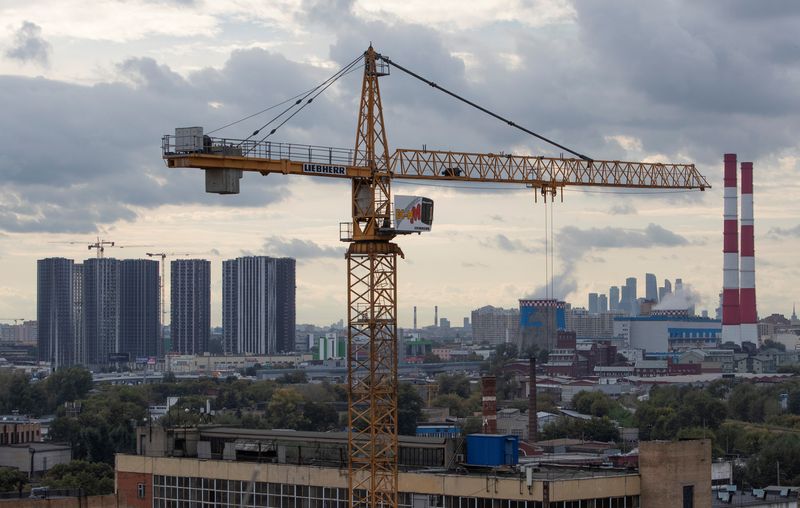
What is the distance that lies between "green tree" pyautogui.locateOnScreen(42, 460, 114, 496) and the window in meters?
49.9

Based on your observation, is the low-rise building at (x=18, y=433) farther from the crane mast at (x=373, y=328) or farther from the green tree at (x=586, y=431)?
the crane mast at (x=373, y=328)

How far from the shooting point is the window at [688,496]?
202 feet

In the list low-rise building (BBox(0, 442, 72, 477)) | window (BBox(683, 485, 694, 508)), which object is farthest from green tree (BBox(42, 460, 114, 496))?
window (BBox(683, 485, 694, 508))

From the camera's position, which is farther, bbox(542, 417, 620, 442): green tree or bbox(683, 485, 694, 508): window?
bbox(542, 417, 620, 442): green tree

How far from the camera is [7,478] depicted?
331 ft

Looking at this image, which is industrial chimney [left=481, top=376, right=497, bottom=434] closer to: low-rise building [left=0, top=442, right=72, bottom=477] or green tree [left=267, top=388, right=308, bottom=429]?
low-rise building [left=0, top=442, right=72, bottom=477]


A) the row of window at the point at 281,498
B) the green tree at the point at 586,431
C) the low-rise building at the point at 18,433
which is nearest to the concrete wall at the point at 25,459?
the low-rise building at the point at 18,433

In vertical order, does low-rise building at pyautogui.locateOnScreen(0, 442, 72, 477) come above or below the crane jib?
below

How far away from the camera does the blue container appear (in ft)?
209

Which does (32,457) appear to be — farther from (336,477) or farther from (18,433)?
(336,477)

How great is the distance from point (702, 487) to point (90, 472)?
62.0 m

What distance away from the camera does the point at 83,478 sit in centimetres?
10794

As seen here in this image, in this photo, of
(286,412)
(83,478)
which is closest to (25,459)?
(83,478)

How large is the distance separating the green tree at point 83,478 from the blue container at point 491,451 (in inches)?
1692
